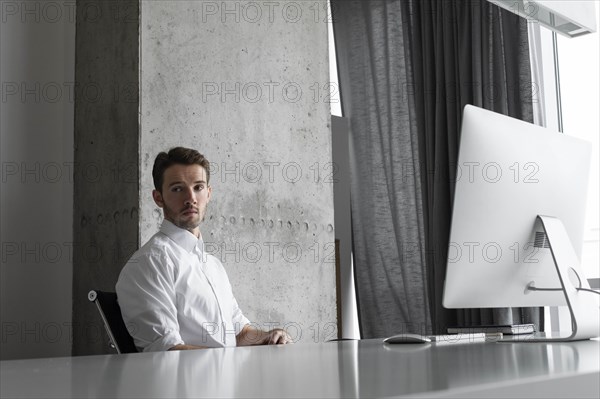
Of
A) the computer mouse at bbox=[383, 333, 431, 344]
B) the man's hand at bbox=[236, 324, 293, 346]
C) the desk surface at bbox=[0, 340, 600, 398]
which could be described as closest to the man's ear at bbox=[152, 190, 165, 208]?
the man's hand at bbox=[236, 324, 293, 346]

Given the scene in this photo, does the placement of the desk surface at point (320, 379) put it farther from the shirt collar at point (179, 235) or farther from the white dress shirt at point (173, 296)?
the shirt collar at point (179, 235)

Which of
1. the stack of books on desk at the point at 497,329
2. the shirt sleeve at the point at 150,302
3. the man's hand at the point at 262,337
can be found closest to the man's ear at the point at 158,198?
the shirt sleeve at the point at 150,302

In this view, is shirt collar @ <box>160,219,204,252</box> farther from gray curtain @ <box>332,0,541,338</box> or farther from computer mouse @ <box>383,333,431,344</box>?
gray curtain @ <box>332,0,541,338</box>

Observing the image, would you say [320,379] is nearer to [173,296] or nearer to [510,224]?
[510,224]

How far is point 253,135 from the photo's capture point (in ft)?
12.8

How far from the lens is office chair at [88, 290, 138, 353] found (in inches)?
96.5

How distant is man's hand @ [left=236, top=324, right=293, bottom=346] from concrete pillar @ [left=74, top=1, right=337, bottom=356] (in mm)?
686

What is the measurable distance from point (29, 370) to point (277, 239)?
10.0 ft

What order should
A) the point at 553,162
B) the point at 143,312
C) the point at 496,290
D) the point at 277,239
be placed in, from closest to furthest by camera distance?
the point at 496,290 < the point at 553,162 < the point at 143,312 < the point at 277,239

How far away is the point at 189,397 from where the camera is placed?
57cm

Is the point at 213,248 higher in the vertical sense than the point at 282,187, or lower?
lower

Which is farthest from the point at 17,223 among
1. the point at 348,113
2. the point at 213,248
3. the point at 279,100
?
the point at 348,113

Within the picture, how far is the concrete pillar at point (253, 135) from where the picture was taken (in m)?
3.54

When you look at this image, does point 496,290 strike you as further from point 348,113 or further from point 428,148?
point 348,113
